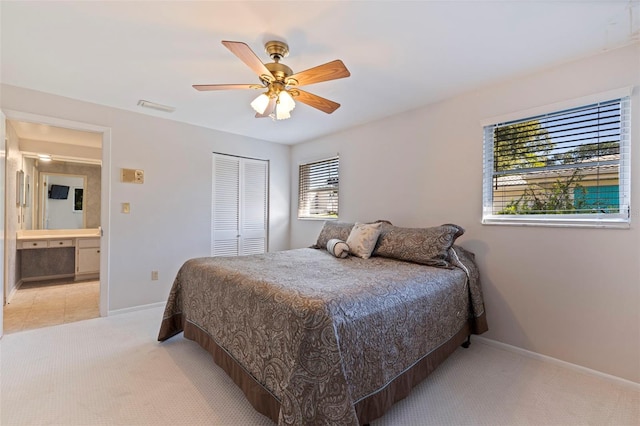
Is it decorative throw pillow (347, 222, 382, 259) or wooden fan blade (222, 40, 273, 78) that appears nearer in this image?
wooden fan blade (222, 40, 273, 78)

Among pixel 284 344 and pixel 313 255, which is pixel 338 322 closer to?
pixel 284 344

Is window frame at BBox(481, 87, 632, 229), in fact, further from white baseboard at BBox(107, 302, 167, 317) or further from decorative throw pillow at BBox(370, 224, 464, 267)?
white baseboard at BBox(107, 302, 167, 317)

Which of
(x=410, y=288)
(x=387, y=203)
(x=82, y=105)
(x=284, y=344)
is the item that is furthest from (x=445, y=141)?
(x=82, y=105)

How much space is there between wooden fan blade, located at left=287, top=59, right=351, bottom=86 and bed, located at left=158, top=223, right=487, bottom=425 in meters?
1.35

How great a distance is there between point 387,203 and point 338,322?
7.60ft

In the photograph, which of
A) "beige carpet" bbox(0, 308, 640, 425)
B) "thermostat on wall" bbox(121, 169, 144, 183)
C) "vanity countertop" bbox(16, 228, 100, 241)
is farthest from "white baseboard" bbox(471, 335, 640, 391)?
"vanity countertop" bbox(16, 228, 100, 241)

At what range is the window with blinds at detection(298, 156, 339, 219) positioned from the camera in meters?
4.20

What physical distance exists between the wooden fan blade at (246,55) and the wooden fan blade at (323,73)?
0.66 feet

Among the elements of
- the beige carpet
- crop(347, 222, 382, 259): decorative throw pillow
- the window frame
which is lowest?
the beige carpet

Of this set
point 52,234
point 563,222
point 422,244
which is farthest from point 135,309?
point 563,222

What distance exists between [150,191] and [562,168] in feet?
14.0

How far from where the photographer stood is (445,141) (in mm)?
2928

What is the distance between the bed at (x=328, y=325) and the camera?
4.13ft

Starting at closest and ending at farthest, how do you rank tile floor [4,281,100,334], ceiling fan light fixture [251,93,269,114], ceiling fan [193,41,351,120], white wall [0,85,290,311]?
1. ceiling fan [193,41,351,120]
2. ceiling fan light fixture [251,93,269,114]
3. tile floor [4,281,100,334]
4. white wall [0,85,290,311]
